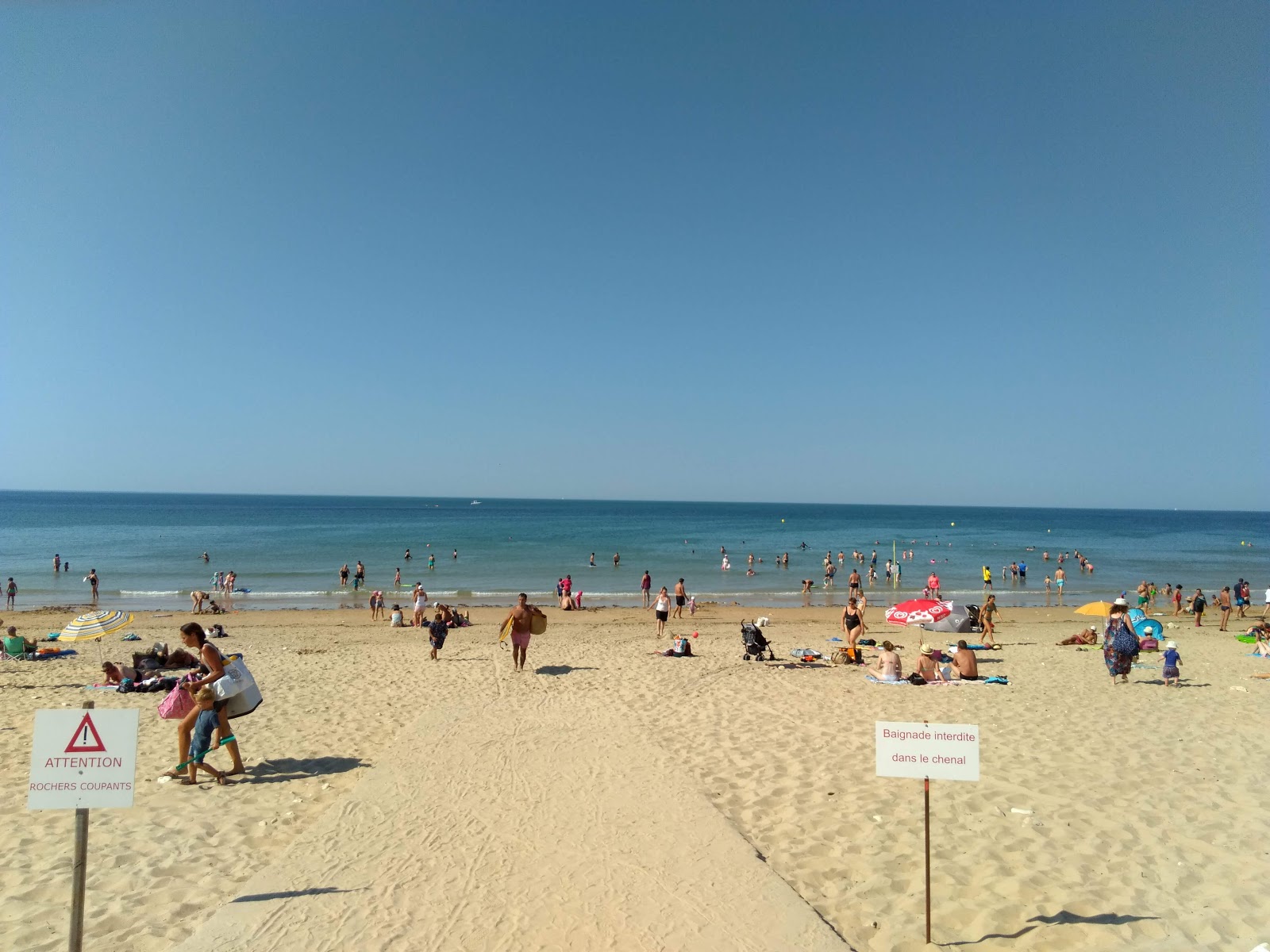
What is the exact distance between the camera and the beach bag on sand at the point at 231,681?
761cm

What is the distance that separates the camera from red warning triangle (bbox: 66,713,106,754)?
4.12 metres

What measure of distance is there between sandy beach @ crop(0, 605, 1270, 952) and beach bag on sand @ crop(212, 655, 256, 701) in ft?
3.03

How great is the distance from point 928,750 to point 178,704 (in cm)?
814

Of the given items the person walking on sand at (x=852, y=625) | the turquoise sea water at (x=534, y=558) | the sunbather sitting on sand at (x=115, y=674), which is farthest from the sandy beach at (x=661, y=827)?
the turquoise sea water at (x=534, y=558)

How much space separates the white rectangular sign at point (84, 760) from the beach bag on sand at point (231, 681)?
345 cm

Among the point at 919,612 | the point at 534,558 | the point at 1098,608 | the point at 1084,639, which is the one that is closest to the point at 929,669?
the point at 919,612

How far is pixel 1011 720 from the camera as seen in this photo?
9.97 meters

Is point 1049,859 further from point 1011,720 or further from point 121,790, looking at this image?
point 121,790

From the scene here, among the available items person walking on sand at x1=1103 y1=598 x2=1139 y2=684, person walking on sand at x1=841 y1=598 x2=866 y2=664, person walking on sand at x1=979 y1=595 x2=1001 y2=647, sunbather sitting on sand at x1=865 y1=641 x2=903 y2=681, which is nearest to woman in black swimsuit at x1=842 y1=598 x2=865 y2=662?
person walking on sand at x1=841 y1=598 x2=866 y2=664

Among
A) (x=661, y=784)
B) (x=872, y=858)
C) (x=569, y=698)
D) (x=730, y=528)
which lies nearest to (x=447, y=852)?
(x=661, y=784)

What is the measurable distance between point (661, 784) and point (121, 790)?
189 inches

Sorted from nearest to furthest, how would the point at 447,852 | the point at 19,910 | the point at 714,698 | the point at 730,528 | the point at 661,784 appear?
the point at 19,910 < the point at 447,852 < the point at 661,784 < the point at 714,698 < the point at 730,528

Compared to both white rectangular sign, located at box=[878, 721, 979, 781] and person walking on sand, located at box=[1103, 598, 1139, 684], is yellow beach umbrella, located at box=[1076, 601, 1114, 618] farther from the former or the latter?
white rectangular sign, located at box=[878, 721, 979, 781]

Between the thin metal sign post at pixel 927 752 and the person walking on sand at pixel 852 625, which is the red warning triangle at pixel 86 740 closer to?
the thin metal sign post at pixel 927 752
